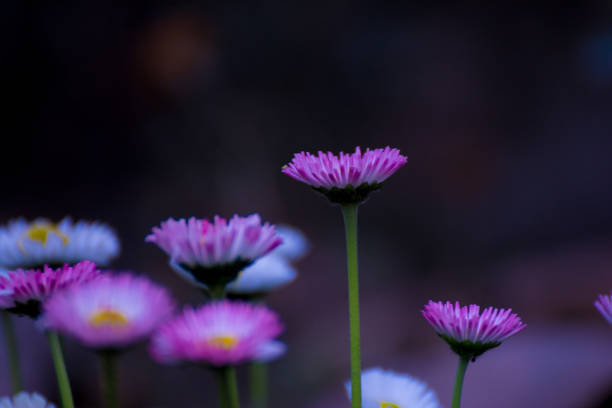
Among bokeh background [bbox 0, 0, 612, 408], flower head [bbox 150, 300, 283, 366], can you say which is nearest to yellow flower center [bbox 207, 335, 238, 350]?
flower head [bbox 150, 300, 283, 366]

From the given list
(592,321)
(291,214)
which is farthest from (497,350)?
(291,214)

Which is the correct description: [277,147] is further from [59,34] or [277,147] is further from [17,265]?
[17,265]

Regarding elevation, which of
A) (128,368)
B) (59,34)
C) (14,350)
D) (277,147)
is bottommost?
(14,350)

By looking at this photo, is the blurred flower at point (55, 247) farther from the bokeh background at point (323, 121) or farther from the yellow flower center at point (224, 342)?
the bokeh background at point (323, 121)

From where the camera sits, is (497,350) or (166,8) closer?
(497,350)

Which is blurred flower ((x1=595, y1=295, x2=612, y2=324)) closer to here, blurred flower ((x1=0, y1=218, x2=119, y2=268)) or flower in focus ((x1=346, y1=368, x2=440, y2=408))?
flower in focus ((x1=346, y1=368, x2=440, y2=408))

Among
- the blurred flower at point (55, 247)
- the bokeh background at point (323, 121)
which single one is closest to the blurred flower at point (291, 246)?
the blurred flower at point (55, 247)

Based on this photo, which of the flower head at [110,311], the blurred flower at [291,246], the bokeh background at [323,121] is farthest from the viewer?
the bokeh background at [323,121]
